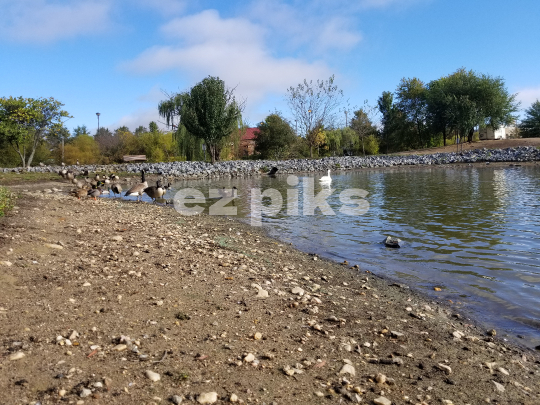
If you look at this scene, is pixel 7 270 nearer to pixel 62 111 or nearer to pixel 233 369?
pixel 233 369

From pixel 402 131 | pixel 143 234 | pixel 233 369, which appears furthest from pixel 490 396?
pixel 402 131

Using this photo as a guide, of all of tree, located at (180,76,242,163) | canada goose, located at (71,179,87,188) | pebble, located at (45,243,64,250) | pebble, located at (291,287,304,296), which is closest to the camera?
pebble, located at (291,287,304,296)

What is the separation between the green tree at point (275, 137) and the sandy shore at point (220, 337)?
155ft

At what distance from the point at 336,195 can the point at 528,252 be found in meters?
11.4

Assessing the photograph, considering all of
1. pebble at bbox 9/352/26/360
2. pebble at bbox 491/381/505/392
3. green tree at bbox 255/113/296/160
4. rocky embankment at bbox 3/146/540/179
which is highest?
green tree at bbox 255/113/296/160

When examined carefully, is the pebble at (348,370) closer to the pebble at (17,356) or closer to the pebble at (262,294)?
the pebble at (262,294)

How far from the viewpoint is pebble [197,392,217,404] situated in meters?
2.80

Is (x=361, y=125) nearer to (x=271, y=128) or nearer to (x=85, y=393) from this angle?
(x=271, y=128)

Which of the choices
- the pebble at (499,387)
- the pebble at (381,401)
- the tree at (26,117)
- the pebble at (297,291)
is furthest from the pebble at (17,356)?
the tree at (26,117)

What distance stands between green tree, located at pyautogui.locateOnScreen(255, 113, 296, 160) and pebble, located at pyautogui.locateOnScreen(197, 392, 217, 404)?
166 ft

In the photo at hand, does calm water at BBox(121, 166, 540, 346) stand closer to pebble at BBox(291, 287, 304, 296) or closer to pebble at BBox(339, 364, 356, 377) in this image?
pebble at BBox(291, 287, 304, 296)

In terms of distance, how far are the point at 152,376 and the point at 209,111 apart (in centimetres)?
4123

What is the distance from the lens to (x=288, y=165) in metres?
40.3

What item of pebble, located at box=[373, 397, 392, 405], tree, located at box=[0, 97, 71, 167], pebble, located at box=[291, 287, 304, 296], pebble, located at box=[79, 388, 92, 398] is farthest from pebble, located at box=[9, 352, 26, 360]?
tree, located at box=[0, 97, 71, 167]
